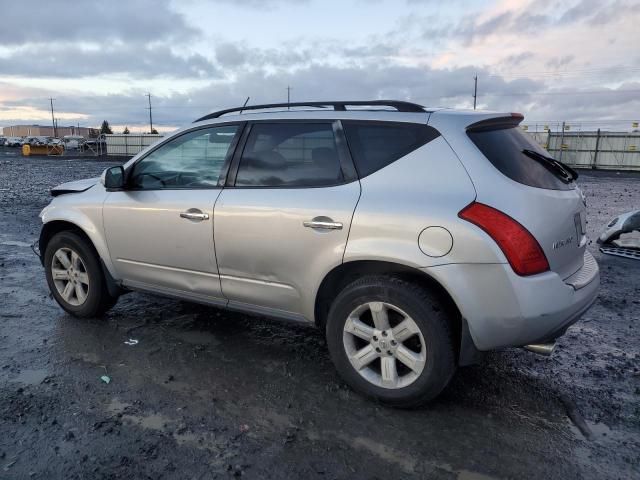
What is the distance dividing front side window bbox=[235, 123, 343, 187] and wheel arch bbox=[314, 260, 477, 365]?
22.2 inches

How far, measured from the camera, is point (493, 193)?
287 centimetres

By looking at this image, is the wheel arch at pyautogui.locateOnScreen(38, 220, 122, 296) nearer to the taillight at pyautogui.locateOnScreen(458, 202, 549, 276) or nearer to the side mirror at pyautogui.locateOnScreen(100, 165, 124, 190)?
the side mirror at pyautogui.locateOnScreen(100, 165, 124, 190)

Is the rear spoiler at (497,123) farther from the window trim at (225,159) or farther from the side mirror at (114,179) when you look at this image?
the side mirror at (114,179)

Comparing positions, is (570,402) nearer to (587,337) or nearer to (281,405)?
(587,337)

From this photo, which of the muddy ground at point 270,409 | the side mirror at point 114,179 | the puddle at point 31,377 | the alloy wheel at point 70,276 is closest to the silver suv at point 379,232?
the side mirror at point 114,179

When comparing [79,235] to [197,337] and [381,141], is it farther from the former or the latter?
[381,141]

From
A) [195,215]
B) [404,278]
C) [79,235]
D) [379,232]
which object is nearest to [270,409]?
[404,278]

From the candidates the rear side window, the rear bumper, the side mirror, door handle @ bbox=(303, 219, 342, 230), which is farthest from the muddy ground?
the rear side window

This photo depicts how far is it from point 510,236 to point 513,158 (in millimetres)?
576

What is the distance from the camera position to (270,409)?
10.4 feet

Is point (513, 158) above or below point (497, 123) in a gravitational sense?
below

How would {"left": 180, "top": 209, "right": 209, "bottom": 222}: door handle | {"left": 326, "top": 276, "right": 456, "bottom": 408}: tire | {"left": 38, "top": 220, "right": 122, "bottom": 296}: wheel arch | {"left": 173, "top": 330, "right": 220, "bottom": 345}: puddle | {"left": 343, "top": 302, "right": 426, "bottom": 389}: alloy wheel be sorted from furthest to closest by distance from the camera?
{"left": 38, "top": 220, "right": 122, "bottom": 296}: wheel arch
{"left": 173, "top": 330, "right": 220, "bottom": 345}: puddle
{"left": 180, "top": 209, "right": 209, "bottom": 222}: door handle
{"left": 343, "top": 302, "right": 426, "bottom": 389}: alloy wheel
{"left": 326, "top": 276, "right": 456, "bottom": 408}: tire

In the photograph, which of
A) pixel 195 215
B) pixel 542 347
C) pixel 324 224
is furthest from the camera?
pixel 195 215

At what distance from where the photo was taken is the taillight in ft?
9.14
